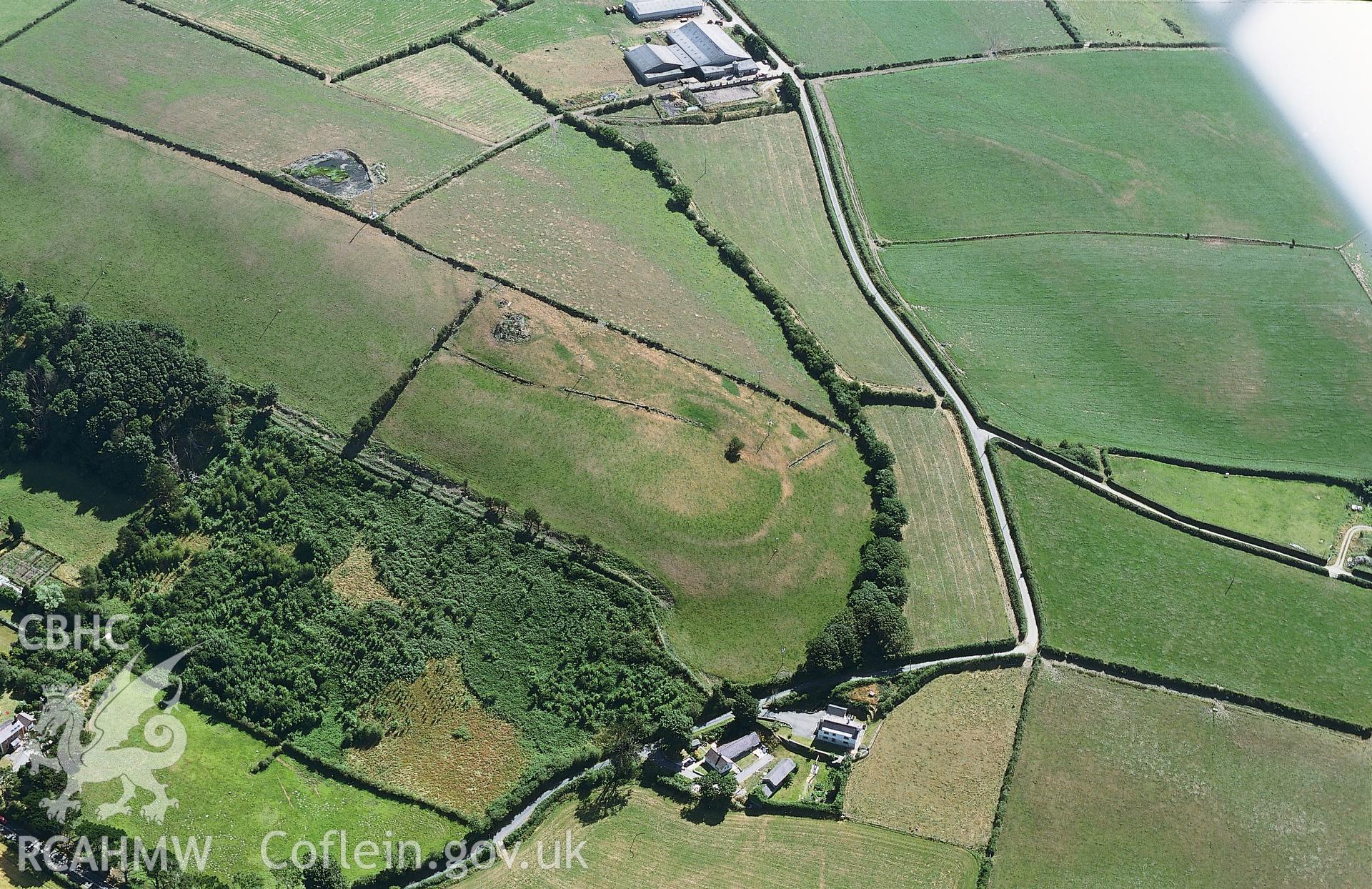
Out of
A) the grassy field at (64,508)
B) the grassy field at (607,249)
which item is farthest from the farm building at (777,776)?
the grassy field at (64,508)

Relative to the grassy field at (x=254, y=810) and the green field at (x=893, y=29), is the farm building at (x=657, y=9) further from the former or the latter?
the grassy field at (x=254, y=810)

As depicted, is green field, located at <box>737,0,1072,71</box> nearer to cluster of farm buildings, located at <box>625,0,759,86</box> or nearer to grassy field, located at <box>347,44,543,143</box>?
cluster of farm buildings, located at <box>625,0,759,86</box>

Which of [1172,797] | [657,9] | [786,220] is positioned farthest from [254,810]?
[657,9]

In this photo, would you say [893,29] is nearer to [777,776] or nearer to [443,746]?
[777,776]

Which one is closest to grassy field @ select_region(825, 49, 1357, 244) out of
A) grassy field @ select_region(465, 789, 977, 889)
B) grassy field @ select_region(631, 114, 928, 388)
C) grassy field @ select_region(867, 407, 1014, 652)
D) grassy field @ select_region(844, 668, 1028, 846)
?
grassy field @ select_region(631, 114, 928, 388)

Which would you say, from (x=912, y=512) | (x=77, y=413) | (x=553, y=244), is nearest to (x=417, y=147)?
(x=553, y=244)

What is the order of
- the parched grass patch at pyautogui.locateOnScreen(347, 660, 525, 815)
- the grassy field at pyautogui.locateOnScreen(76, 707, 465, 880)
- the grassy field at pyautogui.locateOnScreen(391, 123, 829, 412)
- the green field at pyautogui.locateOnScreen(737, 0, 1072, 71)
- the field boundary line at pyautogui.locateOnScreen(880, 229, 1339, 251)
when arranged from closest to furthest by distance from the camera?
1. the grassy field at pyautogui.locateOnScreen(76, 707, 465, 880)
2. the parched grass patch at pyautogui.locateOnScreen(347, 660, 525, 815)
3. the grassy field at pyautogui.locateOnScreen(391, 123, 829, 412)
4. the field boundary line at pyautogui.locateOnScreen(880, 229, 1339, 251)
5. the green field at pyautogui.locateOnScreen(737, 0, 1072, 71)
